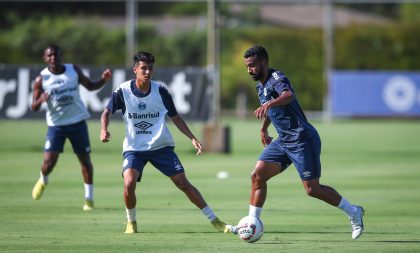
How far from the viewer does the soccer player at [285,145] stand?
12.0 m

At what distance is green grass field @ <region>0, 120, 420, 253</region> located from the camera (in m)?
12.0

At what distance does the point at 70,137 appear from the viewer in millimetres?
16672

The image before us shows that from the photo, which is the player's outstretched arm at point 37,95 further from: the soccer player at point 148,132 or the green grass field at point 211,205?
the soccer player at point 148,132

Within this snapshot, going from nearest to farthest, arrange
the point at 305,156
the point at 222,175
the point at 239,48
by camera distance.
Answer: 1. the point at 305,156
2. the point at 222,175
3. the point at 239,48

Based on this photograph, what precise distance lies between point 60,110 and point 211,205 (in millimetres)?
2948

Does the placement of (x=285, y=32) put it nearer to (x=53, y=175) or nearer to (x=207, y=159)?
(x=207, y=159)

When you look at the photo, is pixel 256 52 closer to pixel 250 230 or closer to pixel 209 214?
pixel 250 230

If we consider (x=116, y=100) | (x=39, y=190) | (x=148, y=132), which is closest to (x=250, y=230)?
(x=148, y=132)

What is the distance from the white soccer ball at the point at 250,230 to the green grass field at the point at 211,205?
0.09 meters

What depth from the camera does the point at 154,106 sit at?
13.0 metres

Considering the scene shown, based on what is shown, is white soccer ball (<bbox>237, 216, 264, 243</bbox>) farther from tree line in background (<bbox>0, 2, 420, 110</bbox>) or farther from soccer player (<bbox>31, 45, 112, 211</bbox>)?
tree line in background (<bbox>0, 2, 420, 110</bbox>)

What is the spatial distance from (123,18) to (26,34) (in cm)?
1760

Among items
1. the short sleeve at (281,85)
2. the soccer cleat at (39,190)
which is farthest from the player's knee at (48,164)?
the short sleeve at (281,85)

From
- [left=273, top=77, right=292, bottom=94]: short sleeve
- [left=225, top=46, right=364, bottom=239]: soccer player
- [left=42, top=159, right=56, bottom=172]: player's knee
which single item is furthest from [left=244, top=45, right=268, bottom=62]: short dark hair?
[left=42, top=159, right=56, bottom=172]: player's knee
